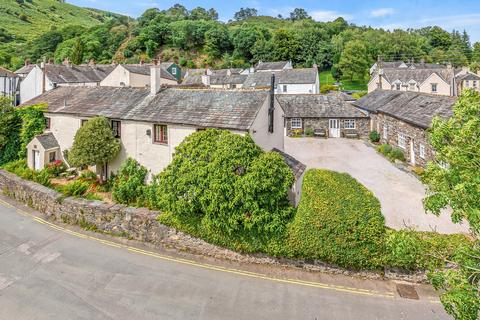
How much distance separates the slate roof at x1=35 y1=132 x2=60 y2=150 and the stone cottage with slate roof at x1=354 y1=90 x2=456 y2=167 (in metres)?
28.1

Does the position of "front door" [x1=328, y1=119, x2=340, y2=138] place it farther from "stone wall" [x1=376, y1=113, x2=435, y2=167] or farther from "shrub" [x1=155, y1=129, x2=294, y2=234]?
"shrub" [x1=155, y1=129, x2=294, y2=234]

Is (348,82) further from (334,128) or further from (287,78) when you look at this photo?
(334,128)

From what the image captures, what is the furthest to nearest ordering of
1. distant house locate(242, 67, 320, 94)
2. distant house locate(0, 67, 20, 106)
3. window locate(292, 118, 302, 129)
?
distant house locate(242, 67, 320, 94) < distant house locate(0, 67, 20, 106) < window locate(292, 118, 302, 129)

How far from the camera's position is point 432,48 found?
11588cm

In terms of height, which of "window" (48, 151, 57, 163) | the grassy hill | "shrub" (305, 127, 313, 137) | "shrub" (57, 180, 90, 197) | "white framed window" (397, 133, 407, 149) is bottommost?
"shrub" (57, 180, 90, 197)

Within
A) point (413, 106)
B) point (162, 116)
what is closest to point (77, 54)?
point (162, 116)

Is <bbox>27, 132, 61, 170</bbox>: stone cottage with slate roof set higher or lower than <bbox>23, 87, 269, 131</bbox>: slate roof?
lower

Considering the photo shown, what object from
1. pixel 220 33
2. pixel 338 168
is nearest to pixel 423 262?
pixel 338 168

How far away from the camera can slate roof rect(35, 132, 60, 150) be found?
23.2 metres

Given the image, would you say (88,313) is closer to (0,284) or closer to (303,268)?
(0,284)

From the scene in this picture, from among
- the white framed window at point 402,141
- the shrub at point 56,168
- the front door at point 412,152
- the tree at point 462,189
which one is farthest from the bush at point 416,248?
the shrub at point 56,168

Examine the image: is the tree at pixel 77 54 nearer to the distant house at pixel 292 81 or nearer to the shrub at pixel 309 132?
the distant house at pixel 292 81

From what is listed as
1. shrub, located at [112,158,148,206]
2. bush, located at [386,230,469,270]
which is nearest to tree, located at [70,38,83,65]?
shrub, located at [112,158,148,206]

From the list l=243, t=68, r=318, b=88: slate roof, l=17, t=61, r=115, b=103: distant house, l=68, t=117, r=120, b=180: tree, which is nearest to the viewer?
l=68, t=117, r=120, b=180: tree
